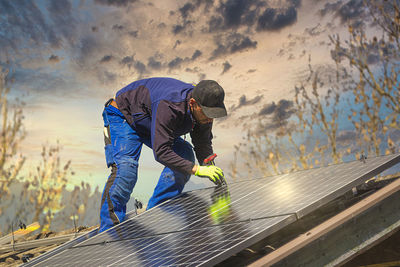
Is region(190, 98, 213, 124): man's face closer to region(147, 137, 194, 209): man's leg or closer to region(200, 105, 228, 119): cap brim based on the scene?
region(200, 105, 228, 119): cap brim

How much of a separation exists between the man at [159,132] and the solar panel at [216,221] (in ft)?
1.46

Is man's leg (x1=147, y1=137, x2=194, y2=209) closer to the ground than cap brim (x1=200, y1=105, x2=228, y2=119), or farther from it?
closer to the ground

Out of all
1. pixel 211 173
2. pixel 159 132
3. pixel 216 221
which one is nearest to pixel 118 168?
pixel 159 132

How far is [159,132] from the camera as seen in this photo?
12.7ft

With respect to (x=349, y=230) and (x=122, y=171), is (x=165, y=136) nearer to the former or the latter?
(x=122, y=171)

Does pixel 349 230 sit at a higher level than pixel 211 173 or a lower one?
lower

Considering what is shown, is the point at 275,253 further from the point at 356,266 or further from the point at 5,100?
the point at 5,100

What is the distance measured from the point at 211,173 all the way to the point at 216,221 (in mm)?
1237

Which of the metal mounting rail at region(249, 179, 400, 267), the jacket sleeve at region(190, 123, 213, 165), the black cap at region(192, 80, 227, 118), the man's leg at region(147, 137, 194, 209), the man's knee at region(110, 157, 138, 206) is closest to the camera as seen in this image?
the metal mounting rail at region(249, 179, 400, 267)

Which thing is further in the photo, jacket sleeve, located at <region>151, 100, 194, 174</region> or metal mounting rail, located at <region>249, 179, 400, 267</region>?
jacket sleeve, located at <region>151, 100, 194, 174</region>

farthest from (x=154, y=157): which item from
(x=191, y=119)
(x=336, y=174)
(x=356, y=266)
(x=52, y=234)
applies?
(x=52, y=234)

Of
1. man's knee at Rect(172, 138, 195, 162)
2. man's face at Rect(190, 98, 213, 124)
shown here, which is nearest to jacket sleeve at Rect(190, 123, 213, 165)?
man's knee at Rect(172, 138, 195, 162)

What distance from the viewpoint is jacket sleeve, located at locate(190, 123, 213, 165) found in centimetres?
475

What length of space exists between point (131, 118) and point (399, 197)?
9.35 ft
